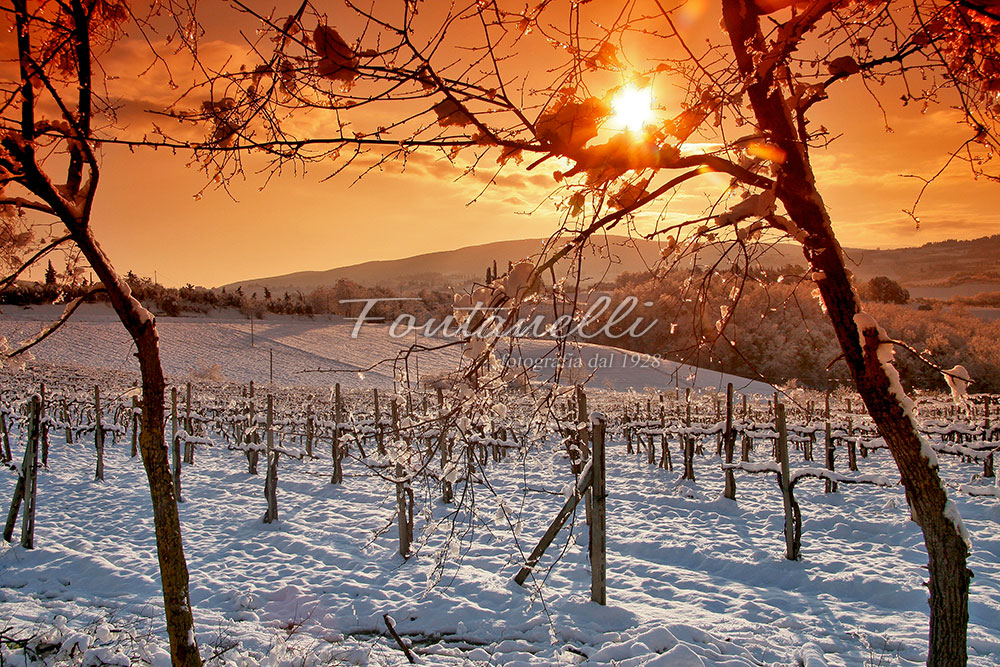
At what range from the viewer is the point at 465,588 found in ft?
21.8

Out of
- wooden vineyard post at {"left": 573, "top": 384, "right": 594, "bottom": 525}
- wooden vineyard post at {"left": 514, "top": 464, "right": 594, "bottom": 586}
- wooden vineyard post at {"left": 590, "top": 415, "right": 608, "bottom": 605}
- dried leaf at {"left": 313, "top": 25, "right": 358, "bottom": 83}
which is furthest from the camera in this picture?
wooden vineyard post at {"left": 573, "top": 384, "right": 594, "bottom": 525}

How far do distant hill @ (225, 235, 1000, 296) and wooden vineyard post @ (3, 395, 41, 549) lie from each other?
6972mm

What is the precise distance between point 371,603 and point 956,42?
6.83 m

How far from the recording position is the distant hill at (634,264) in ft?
7.81

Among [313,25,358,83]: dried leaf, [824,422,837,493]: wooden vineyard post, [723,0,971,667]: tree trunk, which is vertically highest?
[313,25,358,83]: dried leaf

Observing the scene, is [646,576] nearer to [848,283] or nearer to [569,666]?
[569,666]

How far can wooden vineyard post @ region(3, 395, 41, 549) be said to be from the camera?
26.1ft

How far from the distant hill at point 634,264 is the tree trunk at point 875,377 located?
14 centimetres

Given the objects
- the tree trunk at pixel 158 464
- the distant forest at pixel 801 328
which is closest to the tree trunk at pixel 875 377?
the tree trunk at pixel 158 464

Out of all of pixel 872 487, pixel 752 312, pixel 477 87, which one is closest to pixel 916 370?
pixel 752 312

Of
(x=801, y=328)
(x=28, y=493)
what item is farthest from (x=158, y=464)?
(x=801, y=328)

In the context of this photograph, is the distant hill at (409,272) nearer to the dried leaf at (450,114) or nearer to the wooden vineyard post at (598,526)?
the wooden vineyard post at (598,526)

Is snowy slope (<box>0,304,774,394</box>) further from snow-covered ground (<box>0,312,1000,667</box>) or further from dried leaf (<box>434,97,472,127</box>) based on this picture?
dried leaf (<box>434,97,472,127</box>)

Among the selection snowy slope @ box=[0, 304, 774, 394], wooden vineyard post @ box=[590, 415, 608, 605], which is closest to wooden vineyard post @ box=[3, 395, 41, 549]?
wooden vineyard post @ box=[590, 415, 608, 605]
